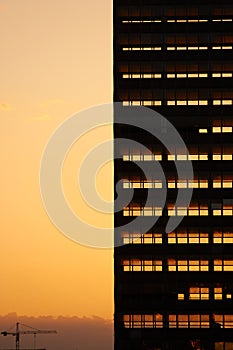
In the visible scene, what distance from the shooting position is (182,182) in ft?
518

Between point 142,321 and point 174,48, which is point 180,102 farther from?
point 142,321

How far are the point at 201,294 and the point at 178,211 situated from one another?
15.3m

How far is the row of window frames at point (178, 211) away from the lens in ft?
511

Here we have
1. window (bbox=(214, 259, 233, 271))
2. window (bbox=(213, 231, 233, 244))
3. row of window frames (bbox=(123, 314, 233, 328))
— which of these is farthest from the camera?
window (bbox=(213, 231, 233, 244))

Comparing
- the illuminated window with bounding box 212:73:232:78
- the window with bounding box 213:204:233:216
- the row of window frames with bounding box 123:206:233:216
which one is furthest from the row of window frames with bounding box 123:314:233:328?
the illuminated window with bounding box 212:73:232:78

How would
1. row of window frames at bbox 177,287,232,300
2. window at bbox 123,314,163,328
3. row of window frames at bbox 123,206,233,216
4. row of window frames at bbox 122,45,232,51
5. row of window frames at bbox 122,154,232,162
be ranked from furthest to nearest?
row of window frames at bbox 122,45,232,51 < row of window frames at bbox 122,154,232,162 < row of window frames at bbox 123,206,233,216 < row of window frames at bbox 177,287,232,300 < window at bbox 123,314,163,328

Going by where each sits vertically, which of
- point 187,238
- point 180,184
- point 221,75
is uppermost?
point 221,75

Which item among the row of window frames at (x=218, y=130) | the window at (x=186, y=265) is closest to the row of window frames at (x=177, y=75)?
the row of window frames at (x=218, y=130)

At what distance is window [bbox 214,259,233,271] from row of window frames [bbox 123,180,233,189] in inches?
534

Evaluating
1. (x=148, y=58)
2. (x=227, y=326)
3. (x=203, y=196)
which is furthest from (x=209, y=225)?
(x=148, y=58)

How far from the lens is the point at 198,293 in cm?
15512

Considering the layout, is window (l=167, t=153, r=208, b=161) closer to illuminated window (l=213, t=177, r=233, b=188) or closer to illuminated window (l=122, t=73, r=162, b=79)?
illuminated window (l=213, t=177, r=233, b=188)

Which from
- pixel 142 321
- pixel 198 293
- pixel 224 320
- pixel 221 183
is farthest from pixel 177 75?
pixel 224 320

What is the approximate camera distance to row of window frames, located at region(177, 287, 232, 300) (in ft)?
509
